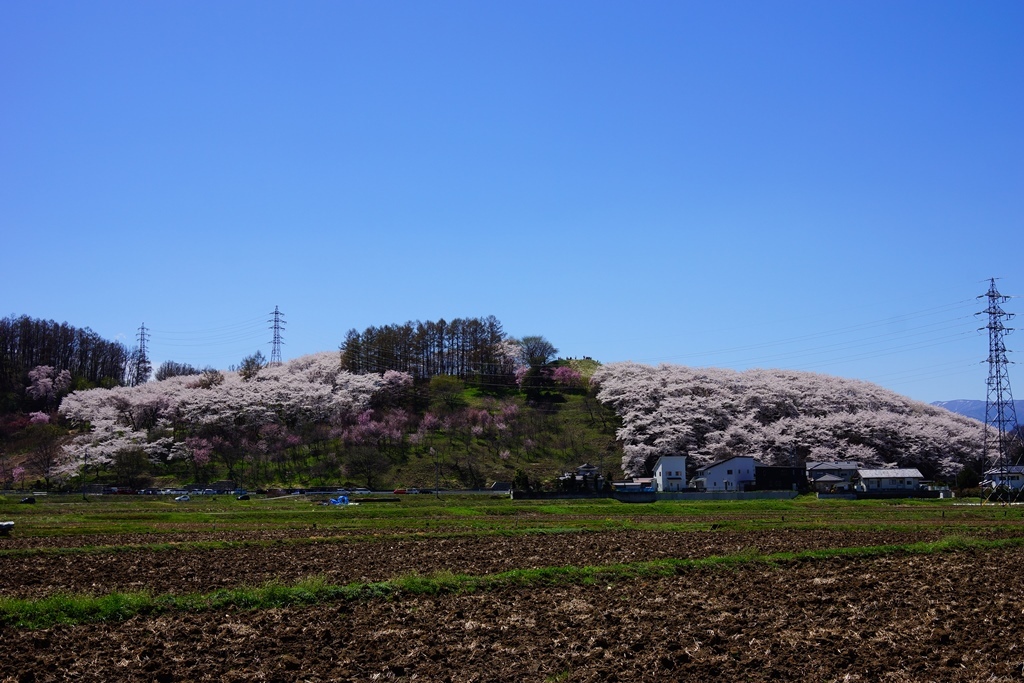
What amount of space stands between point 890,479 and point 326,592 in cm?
6864

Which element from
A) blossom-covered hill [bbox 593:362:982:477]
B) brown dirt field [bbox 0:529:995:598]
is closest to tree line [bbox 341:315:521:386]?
blossom-covered hill [bbox 593:362:982:477]

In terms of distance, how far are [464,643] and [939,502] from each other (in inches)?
2373

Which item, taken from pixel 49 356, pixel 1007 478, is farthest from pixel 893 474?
pixel 49 356

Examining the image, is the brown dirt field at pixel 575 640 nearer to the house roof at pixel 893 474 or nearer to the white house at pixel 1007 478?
the white house at pixel 1007 478

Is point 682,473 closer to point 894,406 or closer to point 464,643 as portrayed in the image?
point 894,406

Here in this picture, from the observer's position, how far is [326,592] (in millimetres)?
18469

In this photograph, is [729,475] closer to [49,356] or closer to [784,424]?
[784,424]

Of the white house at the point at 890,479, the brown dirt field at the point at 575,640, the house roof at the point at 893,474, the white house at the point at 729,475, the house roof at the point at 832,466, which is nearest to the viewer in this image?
the brown dirt field at the point at 575,640

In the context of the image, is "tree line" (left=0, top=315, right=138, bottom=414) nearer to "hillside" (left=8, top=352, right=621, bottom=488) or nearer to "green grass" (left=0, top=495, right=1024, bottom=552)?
→ "hillside" (left=8, top=352, right=621, bottom=488)

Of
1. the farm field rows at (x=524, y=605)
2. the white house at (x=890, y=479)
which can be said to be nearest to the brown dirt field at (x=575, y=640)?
the farm field rows at (x=524, y=605)

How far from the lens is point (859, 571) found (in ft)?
76.6

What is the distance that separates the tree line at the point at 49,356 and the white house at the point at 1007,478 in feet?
357

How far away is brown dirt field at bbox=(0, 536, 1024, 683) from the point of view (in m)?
12.4

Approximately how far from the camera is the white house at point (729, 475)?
2990 inches
